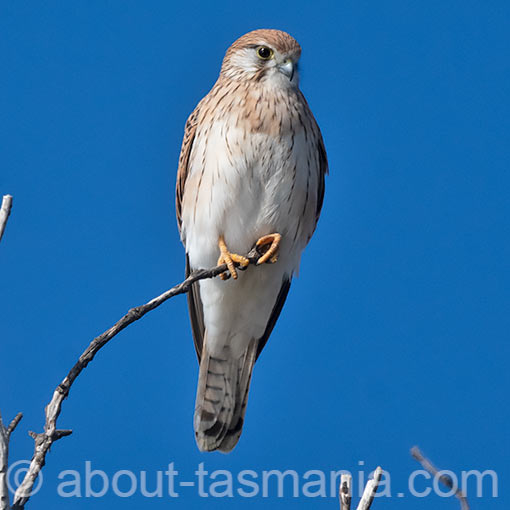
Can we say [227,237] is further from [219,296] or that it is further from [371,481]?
[371,481]

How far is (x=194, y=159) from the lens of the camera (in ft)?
16.6

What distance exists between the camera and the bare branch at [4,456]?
7.74ft

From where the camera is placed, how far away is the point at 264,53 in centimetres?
A: 508

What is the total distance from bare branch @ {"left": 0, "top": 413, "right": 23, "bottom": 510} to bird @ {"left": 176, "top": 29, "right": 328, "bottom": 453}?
2146 millimetres

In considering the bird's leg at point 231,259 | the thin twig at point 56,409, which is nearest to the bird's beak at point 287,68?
the bird's leg at point 231,259

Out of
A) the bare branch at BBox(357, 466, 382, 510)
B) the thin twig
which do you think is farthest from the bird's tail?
the bare branch at BBox(357, 466, 382, 510)

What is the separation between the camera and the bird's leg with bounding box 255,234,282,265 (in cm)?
499

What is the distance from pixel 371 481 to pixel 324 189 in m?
3.16

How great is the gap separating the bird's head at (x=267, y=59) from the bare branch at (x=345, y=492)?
9.68 ft

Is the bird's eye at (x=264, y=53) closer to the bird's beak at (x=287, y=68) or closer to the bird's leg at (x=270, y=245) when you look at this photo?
the bird's beak at (x=287, y=68)

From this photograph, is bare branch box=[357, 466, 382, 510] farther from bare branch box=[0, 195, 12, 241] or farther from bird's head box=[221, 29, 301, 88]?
bird's head box=[221, 29, 301, 88]

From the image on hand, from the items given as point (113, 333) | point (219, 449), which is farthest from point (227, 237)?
point (113, 333)

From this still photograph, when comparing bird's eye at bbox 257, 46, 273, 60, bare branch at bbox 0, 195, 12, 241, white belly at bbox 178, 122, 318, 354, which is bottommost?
bare branch at bbox 0, 195, 12, 241

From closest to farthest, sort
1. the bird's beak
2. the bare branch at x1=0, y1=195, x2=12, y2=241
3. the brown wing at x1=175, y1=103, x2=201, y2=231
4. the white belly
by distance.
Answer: the bare branch at x1=0, y1=195, x2=12, y2=241, the white belly, the bird's beak, the brown wing at x1=175, y1=103, x2=201, y2=231
